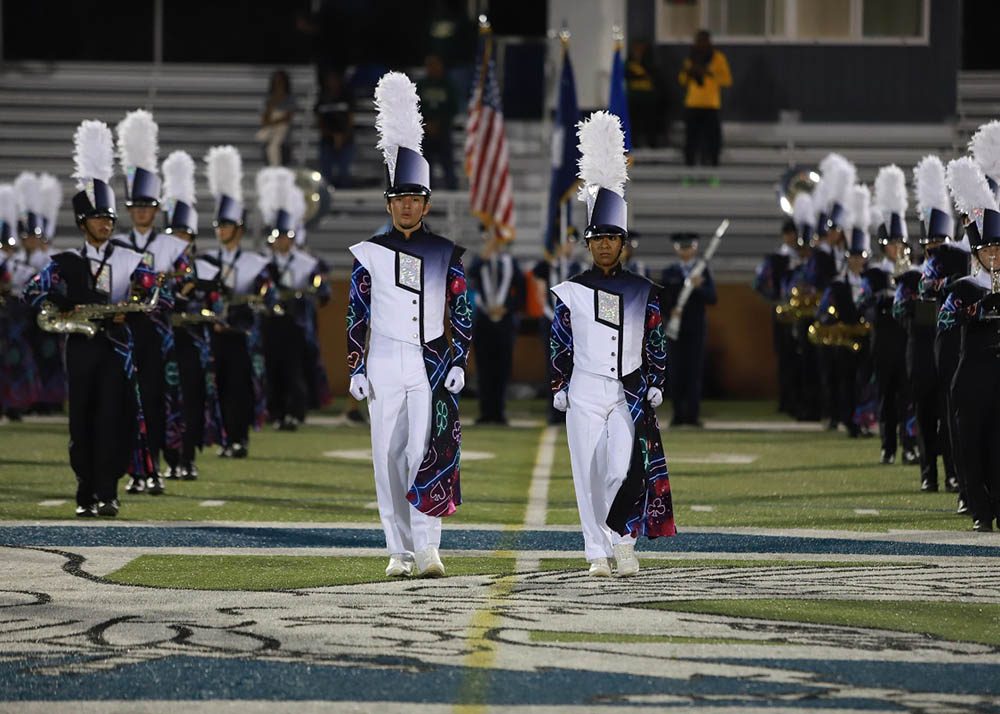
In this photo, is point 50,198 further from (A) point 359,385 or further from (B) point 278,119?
(A) point 359,385

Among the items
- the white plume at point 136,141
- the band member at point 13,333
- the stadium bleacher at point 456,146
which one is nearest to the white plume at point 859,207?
the stadium bleacher at point 456,146

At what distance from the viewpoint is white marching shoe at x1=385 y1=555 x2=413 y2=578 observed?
9.25m

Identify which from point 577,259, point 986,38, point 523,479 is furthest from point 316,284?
point 986,38

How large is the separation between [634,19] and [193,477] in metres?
18.2

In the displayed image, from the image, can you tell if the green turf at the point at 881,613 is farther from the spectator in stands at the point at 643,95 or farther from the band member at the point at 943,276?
the spectator in stands at the point at 643,95

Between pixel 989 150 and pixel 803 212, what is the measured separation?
11.6 m

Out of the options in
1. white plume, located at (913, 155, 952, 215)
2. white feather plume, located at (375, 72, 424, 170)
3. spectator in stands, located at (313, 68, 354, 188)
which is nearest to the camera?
white feather plume, located at (375, 72, 424, 170)

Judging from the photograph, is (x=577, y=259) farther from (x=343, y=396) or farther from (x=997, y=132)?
(x=997, y=132)

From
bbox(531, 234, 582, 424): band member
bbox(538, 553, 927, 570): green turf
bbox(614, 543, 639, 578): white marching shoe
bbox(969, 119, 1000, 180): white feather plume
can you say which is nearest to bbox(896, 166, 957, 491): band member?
bbox(969, 119, 1000, 180): white feather plume

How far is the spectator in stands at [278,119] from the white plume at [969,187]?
60.4 feet

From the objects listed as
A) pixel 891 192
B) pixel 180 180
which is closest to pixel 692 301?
pixel 891 192

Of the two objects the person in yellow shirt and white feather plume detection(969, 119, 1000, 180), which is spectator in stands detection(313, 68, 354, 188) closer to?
the person in yellow shirt

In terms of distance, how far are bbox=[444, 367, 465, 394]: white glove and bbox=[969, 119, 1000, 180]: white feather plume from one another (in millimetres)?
4464

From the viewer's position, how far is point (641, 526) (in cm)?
941
